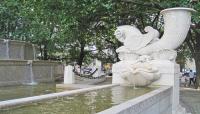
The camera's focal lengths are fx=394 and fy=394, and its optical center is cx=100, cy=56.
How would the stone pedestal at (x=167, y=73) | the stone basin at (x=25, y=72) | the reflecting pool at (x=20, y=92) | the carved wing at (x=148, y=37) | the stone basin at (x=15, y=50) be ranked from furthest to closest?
the stone basin at (x=15, y=50), the stone basin at (x=25, y=72), the reflecting pool at (x=20, y=92), the carved wing at (x=148, y=37), the stone pedestal at (x=167, y=73)

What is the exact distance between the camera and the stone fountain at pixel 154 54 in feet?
35.4

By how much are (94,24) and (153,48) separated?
445 inches

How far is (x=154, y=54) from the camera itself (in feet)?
37.8

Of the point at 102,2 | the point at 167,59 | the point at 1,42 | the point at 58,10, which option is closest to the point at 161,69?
the point at 167,59

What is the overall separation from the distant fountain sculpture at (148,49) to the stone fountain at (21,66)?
8.10 meters

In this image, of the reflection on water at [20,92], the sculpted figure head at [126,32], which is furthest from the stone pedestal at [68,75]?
the sculpted figure head at [126,32]

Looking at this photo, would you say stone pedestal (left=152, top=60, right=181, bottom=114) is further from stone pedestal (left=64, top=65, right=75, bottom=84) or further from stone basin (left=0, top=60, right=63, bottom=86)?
stone basin (left=0, top=60, right=63, bottom=86)

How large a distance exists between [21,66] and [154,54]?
33.6 feet

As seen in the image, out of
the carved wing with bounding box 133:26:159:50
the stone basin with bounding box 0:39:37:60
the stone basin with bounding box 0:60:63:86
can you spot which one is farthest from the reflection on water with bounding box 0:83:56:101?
the carved wing with bounding box 133:26:159:50

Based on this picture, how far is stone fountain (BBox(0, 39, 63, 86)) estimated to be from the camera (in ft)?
61.2

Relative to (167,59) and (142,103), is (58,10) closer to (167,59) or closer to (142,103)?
(167,59)

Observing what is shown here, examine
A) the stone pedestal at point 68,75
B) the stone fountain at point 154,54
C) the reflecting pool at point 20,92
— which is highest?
the stone fountain at point 154,54

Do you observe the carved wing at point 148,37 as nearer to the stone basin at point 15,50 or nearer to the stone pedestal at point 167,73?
the stone pedestal at point 167,73

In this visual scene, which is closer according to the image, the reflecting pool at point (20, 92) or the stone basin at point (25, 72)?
the reflecting pool at point (20, 92)
